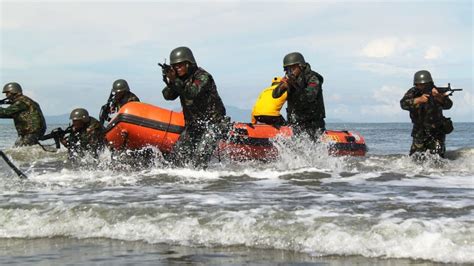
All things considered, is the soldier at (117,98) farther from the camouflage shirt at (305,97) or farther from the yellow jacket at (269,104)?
the camouflage shirt at (305,97)

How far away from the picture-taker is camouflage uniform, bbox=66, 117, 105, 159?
34.9 ft

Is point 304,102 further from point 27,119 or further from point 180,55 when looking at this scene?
A: point 27,119

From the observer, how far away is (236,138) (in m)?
11.3

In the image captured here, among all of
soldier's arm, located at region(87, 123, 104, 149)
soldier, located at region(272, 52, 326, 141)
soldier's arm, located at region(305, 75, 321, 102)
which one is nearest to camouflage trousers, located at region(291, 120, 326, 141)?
soldier, located at region(272, 52, 326, 141)

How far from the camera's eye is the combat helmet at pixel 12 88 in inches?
540

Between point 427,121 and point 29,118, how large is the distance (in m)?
8.05

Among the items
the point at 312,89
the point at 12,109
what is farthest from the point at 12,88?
the point at 312,89

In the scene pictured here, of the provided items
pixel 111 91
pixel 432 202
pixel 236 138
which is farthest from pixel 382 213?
pixel 111 91

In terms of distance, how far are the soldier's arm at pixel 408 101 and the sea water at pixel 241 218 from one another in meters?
→ 1.21

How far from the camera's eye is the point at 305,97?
974 cm

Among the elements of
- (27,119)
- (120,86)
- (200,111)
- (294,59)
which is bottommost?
(200,111)

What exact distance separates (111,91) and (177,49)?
3544 mm

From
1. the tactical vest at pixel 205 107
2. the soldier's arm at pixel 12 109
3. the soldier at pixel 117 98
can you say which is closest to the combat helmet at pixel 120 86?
the soldier at pixel 117 98

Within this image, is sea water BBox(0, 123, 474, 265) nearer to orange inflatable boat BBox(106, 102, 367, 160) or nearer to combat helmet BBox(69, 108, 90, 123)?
orange inflatable boat BBox(106, 102, 367, 160)
